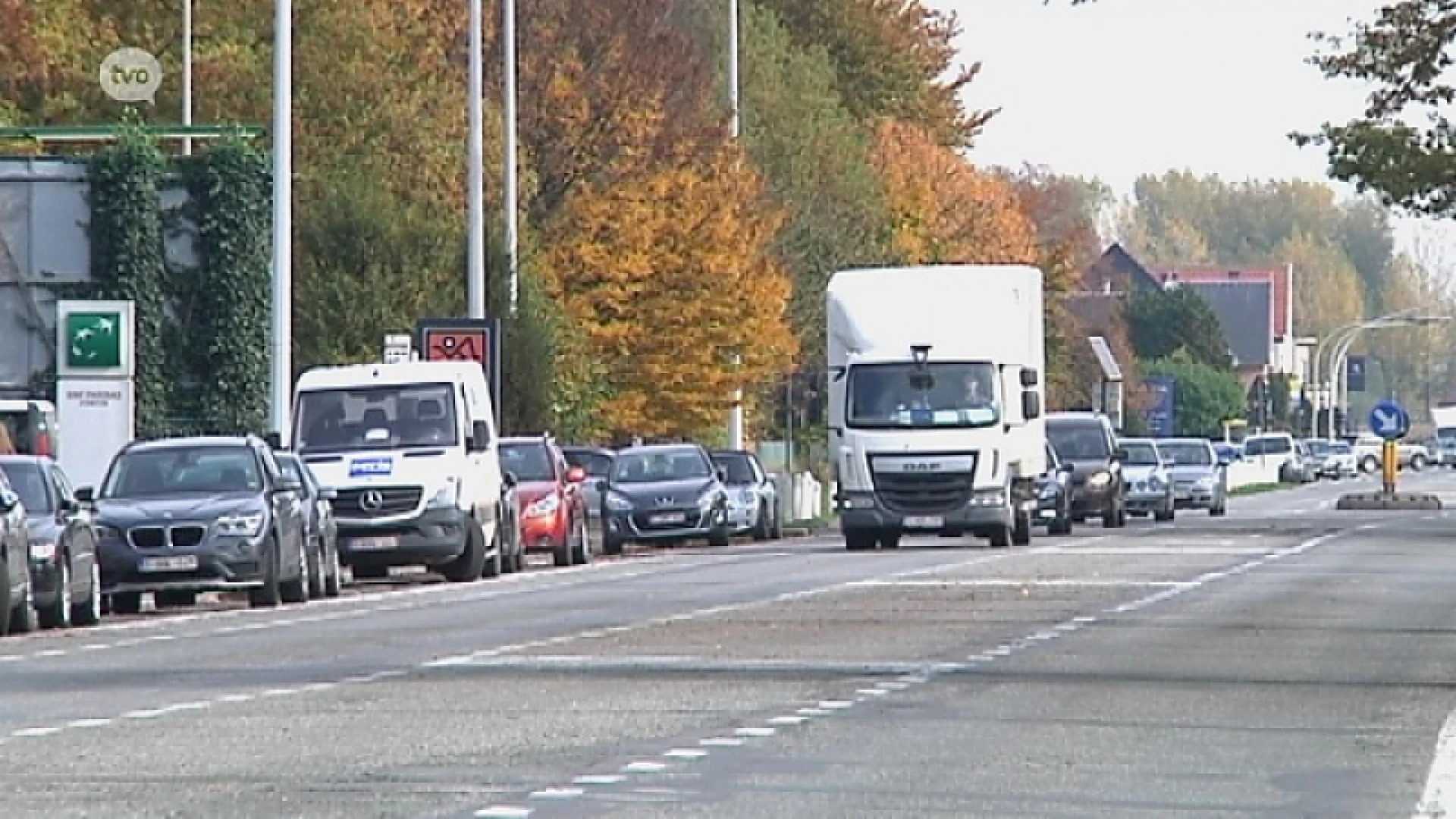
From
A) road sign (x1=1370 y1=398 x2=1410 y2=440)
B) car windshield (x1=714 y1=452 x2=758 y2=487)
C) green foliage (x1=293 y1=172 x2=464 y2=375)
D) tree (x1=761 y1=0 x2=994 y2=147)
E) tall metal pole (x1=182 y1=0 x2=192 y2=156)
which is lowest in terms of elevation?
car windshield (x1=714 y1=452 x2=758 y2=487)

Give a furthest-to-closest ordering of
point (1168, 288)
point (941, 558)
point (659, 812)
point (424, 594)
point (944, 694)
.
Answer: point (1168, 288)
point (941, 558)
point (424, 594)
point (944, 694)
point (659, 812)

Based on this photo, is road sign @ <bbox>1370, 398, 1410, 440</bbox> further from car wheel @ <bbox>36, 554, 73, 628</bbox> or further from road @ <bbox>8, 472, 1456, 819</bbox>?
car wheel @ <bbox>36, 554, 73, 628</bbox>

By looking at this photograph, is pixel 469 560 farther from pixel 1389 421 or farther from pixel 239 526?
pixel 1389 421

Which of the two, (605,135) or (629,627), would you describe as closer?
(629,627)

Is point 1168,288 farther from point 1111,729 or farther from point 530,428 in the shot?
point 1111,729

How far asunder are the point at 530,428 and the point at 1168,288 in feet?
370

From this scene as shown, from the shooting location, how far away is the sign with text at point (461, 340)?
5122cm

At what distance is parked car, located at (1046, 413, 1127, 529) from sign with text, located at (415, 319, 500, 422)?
536 inches

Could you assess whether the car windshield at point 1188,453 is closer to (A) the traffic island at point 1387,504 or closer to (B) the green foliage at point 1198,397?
(A) the traffic island at point 1387,504

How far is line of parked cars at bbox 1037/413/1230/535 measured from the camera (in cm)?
5809

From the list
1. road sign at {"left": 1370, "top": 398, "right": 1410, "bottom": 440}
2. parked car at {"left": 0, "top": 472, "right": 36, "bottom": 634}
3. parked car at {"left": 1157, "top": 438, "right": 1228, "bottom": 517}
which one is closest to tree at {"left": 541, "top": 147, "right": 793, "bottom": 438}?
parked car at {"left": 1157, "top": 438, "right": 1228, "bottom": 517}

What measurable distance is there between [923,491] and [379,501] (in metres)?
10.4

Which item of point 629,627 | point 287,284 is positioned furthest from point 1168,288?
point 629,627

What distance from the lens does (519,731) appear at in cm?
1783
